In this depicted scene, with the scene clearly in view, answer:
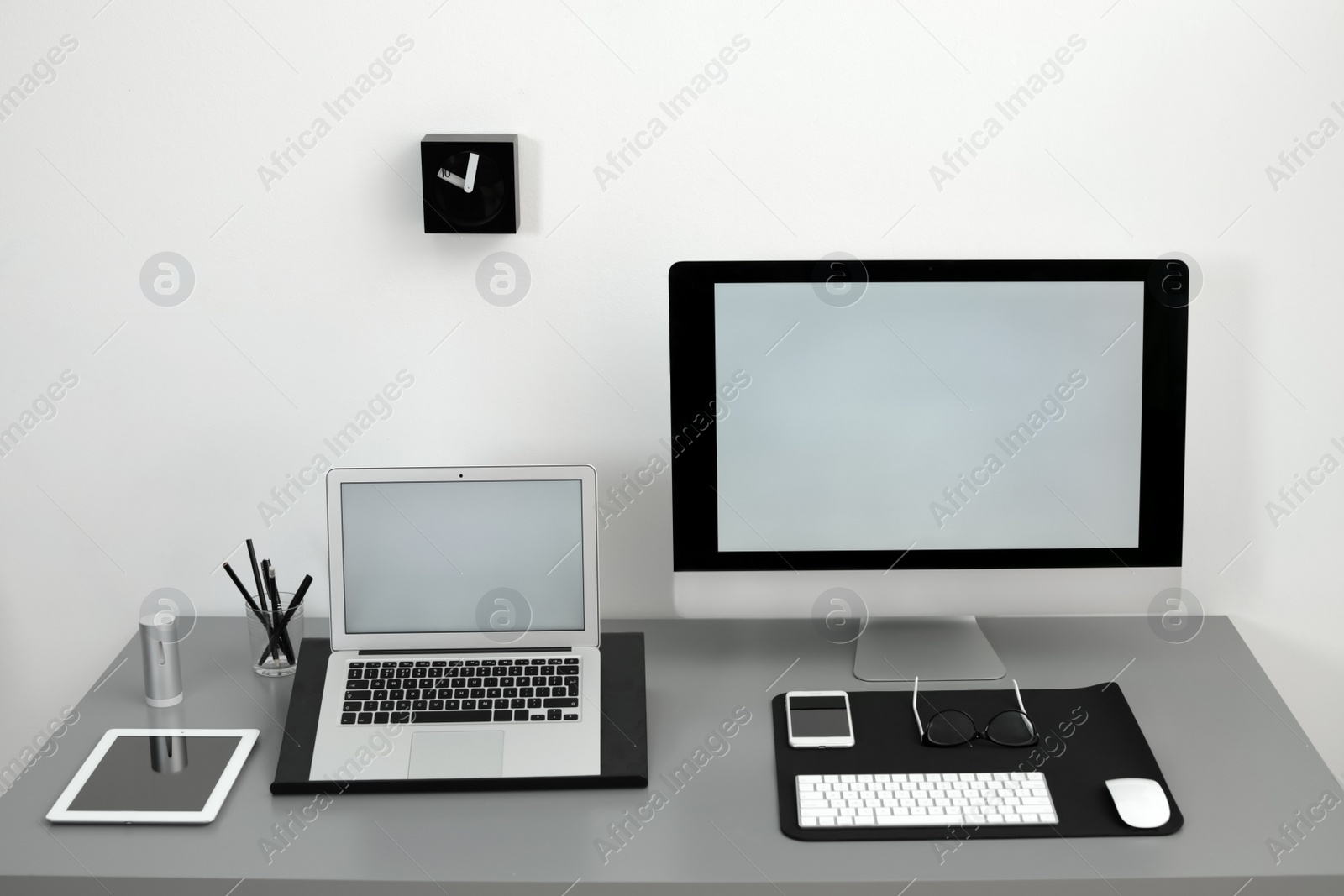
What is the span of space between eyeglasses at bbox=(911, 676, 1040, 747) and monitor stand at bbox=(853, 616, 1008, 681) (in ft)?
0.40

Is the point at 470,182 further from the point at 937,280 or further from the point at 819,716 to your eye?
the point at 819,716

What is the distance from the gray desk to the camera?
3.30 feet

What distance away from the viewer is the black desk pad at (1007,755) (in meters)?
1.07

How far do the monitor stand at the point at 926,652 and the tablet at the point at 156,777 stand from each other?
0.75 meters

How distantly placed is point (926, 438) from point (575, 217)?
1.81ft

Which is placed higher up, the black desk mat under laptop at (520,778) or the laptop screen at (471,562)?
the laptop screen at (471,562)

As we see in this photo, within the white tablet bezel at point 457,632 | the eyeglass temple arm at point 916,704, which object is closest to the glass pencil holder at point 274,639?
the white tablet bezel at point 457,632

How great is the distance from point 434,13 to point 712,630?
0.91m

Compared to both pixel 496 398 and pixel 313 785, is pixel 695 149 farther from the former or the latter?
pixel 313 785

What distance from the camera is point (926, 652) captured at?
4.67 feet

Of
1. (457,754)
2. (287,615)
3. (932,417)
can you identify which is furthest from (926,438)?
(287,615)

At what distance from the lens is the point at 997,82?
4.67 ft

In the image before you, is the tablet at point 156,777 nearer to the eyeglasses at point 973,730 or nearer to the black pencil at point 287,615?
the black pencil at point 287,615

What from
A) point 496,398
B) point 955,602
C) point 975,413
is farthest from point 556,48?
point 955,602
